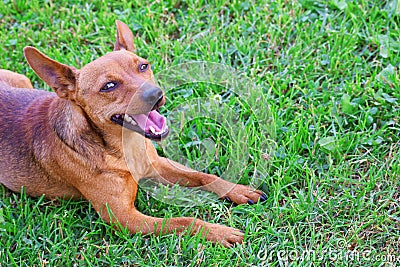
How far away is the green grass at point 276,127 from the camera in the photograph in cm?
390

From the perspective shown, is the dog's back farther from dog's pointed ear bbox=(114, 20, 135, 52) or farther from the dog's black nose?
the dog's black nose

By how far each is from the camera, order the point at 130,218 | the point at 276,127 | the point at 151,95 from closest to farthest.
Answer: the point at 151,95 < the point at 130,218 < the point at 276,127

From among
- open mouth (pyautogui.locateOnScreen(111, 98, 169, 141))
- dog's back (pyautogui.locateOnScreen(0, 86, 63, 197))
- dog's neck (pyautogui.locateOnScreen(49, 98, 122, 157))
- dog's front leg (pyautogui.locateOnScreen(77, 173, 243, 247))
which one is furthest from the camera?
dog's back (pyautogui.locateOnScreen(0, 86, 63, 197))

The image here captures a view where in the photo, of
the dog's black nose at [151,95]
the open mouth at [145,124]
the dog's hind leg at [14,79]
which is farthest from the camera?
the dog's hind leg at [14,79]

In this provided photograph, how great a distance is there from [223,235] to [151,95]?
110cm

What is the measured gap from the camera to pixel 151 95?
3.56 m

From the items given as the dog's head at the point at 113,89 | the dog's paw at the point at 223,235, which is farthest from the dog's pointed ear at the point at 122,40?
the dog's paw at the point at 223,235

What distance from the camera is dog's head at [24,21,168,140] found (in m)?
3.60

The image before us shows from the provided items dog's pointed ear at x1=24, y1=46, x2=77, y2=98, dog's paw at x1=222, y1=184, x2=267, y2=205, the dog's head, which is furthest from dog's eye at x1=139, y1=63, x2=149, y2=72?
dog's paw at x1=222, y1=184, x2=267, y2=205

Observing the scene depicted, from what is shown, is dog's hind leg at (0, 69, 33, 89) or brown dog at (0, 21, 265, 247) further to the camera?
dog's hind leg at (0, 69, 33, 89)

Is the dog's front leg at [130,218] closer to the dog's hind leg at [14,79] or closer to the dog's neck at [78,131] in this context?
the dog's neck at [78,131]

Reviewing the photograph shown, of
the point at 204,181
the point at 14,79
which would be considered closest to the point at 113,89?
the point at 204,181

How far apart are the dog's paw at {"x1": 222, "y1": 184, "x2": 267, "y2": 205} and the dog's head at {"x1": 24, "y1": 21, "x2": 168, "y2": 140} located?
778mm

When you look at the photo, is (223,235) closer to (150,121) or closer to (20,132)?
(150,121)
